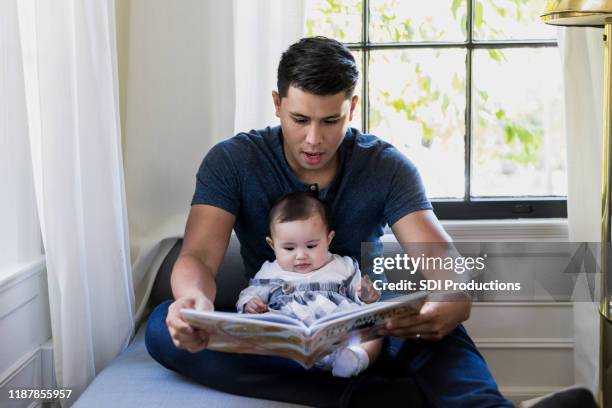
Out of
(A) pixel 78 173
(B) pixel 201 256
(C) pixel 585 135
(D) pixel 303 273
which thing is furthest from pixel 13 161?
(C) pixel 585 135

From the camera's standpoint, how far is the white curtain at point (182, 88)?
258 cm

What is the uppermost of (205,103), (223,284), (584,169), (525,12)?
(525,12)

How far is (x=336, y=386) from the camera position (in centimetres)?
192

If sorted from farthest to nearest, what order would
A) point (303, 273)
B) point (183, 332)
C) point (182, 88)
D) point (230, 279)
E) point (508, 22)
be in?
point (508, 22), point (182, 88), point (230, 279), point (303, 273), point (183, 332)

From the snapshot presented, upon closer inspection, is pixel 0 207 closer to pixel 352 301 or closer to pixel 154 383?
pixel 154 383

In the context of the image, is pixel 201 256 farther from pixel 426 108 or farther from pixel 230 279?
pixel 426 108

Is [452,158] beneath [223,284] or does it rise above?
above

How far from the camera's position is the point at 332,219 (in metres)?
2.29

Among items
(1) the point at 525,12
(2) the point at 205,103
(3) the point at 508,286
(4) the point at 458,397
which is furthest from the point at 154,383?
(1) the point at 525,12

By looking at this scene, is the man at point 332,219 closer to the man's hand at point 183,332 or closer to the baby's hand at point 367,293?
the man's hand at point 183,332

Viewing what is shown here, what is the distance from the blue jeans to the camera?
188cm

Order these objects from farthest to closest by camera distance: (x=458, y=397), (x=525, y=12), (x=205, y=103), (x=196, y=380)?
(x=525, y=12) → (x=205, y=103) → (x=196, y=380) → (x=458, y=397)

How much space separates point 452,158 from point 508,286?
457 millimetres

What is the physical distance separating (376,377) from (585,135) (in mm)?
1117
